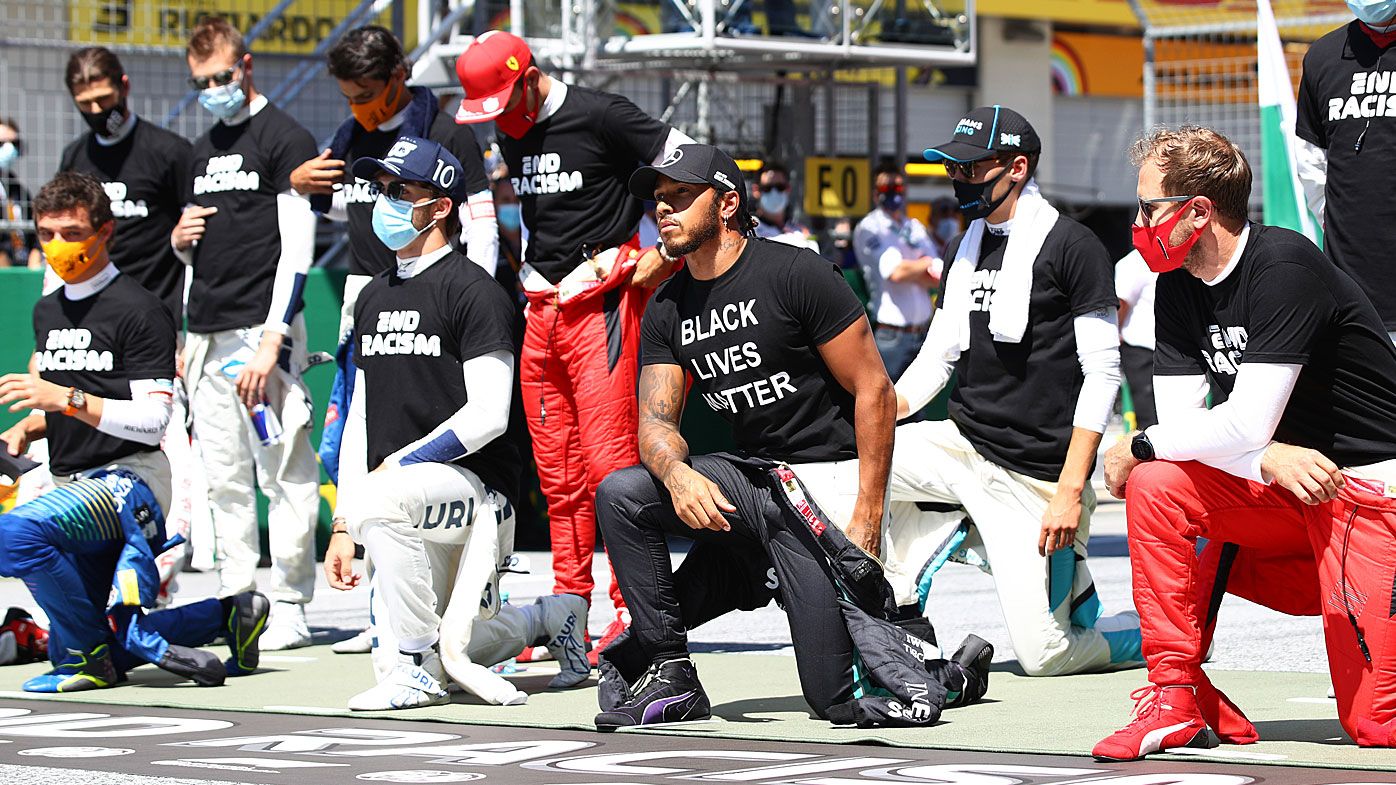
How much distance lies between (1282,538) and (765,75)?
10158mm

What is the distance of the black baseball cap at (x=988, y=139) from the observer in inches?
291

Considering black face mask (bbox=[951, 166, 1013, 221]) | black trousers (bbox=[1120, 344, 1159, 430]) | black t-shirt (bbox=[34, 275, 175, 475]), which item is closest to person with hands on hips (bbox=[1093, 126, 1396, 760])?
black face mask (bbox=[951, 166, 1013, 221])

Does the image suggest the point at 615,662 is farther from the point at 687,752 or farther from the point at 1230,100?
the point at 1230,100

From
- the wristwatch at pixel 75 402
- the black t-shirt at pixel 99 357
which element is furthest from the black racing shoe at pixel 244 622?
the wristwatch at pixel 75 402

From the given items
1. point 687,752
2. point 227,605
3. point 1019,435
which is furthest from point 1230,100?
point 687,752

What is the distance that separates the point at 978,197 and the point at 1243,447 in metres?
2.21

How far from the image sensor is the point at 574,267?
8016mm

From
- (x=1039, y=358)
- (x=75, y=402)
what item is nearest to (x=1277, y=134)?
(x=1039, y=358)

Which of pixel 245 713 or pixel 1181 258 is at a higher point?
pixel 1181 258

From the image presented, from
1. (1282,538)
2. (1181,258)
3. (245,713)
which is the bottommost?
(245,713)

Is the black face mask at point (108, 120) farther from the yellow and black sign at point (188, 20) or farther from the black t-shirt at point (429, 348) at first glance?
the yellow and black sign at point (188, 20)

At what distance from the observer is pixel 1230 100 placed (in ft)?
50.4

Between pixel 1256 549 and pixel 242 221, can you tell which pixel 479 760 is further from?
pixel 242 221

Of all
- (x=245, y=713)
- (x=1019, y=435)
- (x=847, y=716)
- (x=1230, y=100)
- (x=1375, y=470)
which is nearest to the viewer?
(x=1375, y=470)
